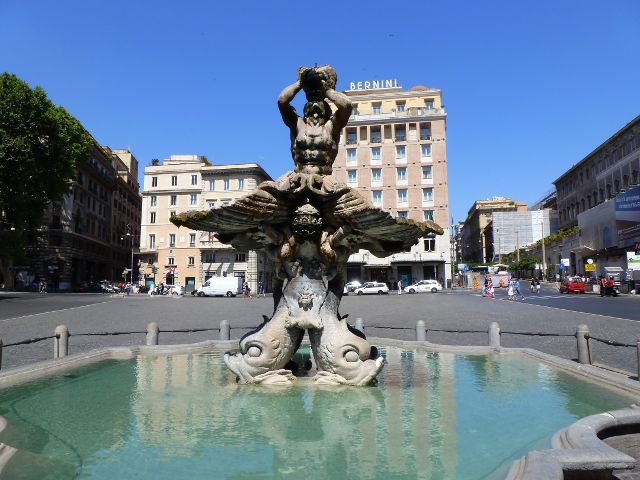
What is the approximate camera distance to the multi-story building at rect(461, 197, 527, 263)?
363 ft

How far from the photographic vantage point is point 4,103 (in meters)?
32.2

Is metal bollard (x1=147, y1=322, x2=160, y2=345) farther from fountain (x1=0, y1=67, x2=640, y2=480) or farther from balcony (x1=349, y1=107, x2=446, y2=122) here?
balcony (x1=349, y1=107, x2=446, y2=122)

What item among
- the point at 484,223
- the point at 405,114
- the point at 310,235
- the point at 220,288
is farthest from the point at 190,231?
the point at 484,223

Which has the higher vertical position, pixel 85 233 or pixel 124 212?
pixel 124 212

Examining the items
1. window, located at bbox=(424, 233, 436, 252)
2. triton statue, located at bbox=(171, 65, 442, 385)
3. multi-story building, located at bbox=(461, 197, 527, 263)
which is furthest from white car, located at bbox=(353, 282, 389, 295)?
multi-story building, located at bbox=(461, 197, 527, 263)

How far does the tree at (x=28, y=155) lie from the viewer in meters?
32.5

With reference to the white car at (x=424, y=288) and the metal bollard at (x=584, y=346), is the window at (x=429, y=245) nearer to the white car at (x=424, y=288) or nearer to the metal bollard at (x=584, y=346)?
the white car at (x=424, y=288)

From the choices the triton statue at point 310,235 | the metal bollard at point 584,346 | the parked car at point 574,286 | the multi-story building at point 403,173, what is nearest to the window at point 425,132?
the multi-story building at point 403,173

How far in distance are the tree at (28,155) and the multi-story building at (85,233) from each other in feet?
25.4

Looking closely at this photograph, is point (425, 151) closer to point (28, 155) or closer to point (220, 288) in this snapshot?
point (220, 288)

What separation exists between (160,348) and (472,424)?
5.84 meters

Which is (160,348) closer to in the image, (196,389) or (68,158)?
(196,389)

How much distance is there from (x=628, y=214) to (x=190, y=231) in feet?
A: 156

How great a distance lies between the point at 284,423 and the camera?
4.25 metres
